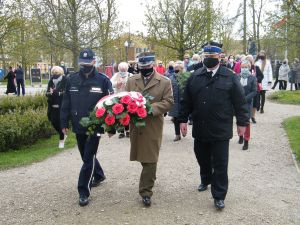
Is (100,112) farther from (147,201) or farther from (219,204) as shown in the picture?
(219,204)

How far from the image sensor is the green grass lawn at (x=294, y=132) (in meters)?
8.92

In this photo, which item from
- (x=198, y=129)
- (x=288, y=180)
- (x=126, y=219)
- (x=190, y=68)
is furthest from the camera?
(x=190, y=68)

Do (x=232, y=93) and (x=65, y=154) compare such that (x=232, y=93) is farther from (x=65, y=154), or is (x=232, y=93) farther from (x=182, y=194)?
(x=65, y=154)

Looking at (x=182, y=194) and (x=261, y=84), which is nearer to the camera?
(x=182, y=194)

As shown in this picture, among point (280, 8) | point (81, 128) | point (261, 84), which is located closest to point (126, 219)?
point (81, 128)

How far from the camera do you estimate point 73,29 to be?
2050 centimetres

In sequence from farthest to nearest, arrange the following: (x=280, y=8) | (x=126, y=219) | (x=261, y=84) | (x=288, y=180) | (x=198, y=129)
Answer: (x=280, y=8) → (x=261, y=84) → (x=288, y=180) → (x=198, y=129) → (x=126, y=219)

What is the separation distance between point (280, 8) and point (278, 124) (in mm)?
8603

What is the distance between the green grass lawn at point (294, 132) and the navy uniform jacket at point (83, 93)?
4535mm

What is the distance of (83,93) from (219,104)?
2.00 m

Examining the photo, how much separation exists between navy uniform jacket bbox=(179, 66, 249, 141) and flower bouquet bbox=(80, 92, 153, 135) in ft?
2.56

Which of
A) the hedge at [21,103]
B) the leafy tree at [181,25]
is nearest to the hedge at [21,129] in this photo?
the hedge at [21,103]

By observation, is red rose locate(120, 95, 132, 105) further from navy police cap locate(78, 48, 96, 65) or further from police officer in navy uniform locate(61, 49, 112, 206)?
navy police cap locate(78, 48, 96, 65)

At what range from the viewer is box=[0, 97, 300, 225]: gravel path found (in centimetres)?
509
